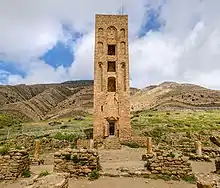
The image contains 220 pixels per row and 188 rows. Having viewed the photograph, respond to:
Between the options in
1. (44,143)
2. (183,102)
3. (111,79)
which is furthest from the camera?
(183,102)

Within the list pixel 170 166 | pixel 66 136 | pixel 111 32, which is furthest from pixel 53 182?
pixel 111 32

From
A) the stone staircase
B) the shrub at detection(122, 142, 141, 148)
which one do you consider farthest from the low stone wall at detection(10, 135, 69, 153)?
the shrub at detection(122, 142, 141, 148)

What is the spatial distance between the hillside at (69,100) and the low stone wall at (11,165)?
53906mm

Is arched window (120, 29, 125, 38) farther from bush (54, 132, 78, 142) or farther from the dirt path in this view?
the dirt path

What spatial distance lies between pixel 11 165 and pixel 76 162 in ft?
8.61

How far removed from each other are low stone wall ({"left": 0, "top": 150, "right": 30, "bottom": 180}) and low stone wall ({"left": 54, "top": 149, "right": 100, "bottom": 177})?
155 centimetres

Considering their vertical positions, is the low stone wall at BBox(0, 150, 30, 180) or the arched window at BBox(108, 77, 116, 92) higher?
the arched window at BBox(108, 77, 116, 92)

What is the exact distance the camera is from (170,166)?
10531 mm

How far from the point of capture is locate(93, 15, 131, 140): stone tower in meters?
29.1

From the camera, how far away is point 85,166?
1025 centimetres

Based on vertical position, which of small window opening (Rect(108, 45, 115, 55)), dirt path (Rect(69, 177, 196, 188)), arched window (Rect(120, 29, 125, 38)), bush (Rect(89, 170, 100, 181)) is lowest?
dirt path (Rect(69, 177, 196, 188))

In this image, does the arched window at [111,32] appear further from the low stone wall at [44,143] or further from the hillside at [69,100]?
the hillside at [69,100]

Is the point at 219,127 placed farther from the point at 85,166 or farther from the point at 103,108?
the point at 85,166

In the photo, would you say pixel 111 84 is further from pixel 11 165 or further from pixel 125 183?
pixel 125 183
